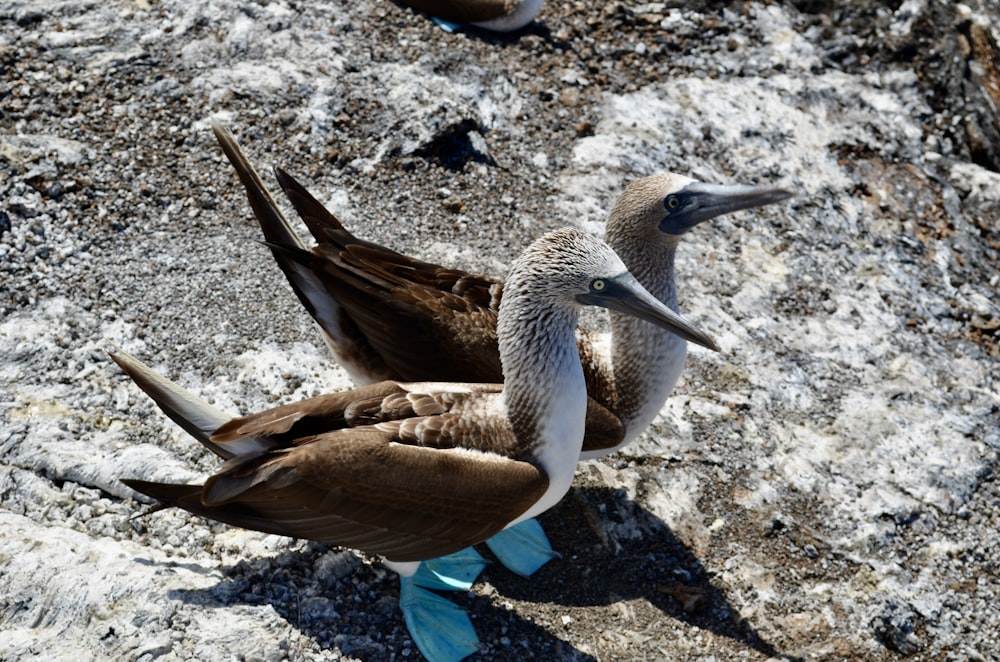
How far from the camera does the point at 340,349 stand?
5.27 meters

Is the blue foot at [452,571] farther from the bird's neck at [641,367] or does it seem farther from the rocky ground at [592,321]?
the bird's neck at [641,367]

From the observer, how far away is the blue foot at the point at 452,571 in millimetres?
4777

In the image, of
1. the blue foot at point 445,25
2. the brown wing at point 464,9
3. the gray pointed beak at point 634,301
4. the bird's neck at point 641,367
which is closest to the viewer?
the gray pointed beak at point 634,301

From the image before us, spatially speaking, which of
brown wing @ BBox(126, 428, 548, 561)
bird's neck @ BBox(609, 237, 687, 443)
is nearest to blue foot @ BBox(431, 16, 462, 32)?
bird's neck @ BBox(609, 237, 687, 443)

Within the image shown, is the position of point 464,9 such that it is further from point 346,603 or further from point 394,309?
point 346,603

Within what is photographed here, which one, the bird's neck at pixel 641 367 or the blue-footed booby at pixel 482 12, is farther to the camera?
the blue-footed booby at pixel 482 12

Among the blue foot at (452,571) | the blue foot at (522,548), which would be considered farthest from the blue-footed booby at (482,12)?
the blue foot at (452,571)

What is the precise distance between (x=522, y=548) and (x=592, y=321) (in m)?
1.84

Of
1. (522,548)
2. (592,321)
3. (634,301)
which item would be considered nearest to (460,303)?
(634,301)

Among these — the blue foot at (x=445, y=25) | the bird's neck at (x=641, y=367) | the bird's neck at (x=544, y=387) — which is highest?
the blue foot at (x=445, y=25)

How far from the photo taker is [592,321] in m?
6.47

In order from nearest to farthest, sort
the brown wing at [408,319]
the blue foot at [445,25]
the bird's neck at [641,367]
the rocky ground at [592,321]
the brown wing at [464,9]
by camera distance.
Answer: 1. the rocky ground at [592,321]
2. the brown wing at [408,319]
3. the bird's neck at [641,367]
4. the brown wing at [464,9]
5. the blue foot at [445,25]

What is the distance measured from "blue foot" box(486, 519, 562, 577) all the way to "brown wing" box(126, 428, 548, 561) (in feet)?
Answer: 2.17

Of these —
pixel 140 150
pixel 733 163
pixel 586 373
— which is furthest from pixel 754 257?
pixel 140 150
